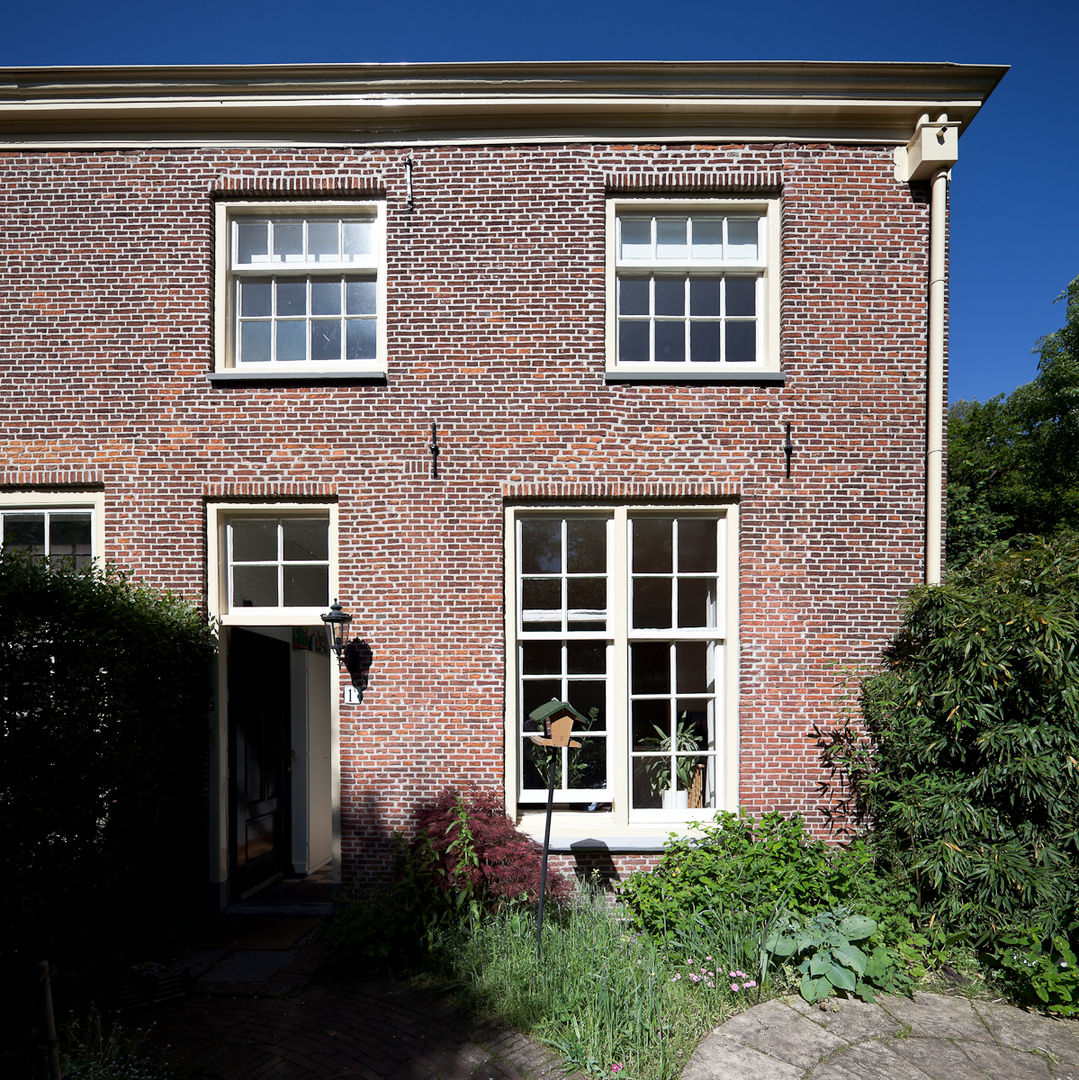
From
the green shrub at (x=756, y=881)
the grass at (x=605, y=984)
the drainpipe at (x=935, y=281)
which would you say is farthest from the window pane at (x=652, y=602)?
the grass at (x=605, y=984)

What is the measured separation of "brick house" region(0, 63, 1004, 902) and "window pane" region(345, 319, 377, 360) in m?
0.07

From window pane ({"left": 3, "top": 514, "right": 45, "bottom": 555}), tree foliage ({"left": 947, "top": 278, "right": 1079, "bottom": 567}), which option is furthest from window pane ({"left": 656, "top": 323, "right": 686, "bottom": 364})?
tree foliage ({"left": 947, "top": 278, "right": 1079, "bottom": 567})

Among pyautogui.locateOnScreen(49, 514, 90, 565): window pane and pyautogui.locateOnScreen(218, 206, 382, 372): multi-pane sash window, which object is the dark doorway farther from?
pyautogui.locateOnScreen(218, 206, 382, 372): multi-pane sash window

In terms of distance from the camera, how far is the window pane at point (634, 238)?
21.9ft

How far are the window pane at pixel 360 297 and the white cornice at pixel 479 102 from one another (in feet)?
3.96

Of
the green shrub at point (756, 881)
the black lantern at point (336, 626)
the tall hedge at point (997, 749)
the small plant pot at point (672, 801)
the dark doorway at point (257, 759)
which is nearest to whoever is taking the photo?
the tall hedge at point (997, 749)

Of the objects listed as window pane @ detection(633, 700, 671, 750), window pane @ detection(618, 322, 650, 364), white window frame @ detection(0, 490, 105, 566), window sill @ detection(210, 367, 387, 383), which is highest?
window pane @ detection(618, 322, 650, 364)

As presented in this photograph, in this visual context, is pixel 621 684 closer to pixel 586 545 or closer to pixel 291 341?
pixel 586 545

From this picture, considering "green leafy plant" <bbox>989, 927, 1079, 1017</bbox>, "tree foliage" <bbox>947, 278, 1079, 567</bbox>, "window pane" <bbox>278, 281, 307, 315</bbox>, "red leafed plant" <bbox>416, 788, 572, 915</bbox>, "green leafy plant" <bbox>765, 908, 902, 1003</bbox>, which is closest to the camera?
"green leafy plant" <bbox>989, 927, 1079, 1017</bbox>

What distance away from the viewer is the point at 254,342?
676 cm

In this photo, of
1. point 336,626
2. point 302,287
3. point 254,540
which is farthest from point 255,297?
point 336,626

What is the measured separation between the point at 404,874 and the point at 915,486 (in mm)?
5277

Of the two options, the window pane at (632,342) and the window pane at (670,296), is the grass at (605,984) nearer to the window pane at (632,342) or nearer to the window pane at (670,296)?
the window pane at (632,342)

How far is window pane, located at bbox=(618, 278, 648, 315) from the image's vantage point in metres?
6.66
